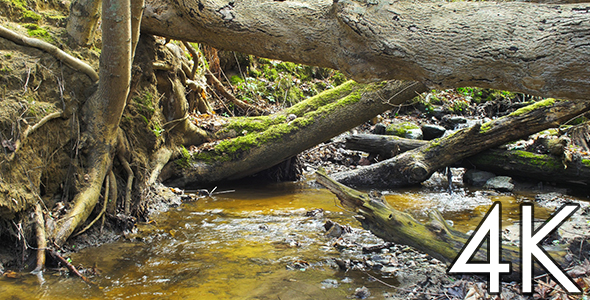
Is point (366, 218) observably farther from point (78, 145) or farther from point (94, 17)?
point (94, 17)

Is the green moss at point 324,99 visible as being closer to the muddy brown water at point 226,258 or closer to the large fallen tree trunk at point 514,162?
the muddy brown water at point 226,258

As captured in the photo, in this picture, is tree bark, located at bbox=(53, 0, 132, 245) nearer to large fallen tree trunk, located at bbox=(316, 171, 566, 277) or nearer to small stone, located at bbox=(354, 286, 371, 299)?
large fallen tree trunk, located at bbox=(316, 171, 566, 277)

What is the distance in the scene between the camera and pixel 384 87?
612cm

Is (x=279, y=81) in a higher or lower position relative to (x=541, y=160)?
higher

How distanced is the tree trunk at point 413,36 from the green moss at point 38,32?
3.48 feet

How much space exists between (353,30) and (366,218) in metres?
1.67

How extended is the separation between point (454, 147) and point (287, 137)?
3.01 meters

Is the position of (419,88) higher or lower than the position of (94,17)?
lower

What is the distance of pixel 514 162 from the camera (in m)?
6.90

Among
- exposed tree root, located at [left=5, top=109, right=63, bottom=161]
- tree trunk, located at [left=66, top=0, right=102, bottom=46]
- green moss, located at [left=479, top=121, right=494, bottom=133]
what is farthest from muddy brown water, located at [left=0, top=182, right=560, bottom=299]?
tree trunk, located at [left=66, top=0, right=102, bottom=46]

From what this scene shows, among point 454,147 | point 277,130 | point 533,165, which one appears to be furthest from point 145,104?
point 533,165

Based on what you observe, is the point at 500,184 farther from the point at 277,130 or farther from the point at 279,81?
the point at 279,81

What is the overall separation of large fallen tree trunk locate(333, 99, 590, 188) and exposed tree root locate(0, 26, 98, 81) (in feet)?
14.8

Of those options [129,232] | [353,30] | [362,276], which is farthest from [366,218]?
[129,232]
